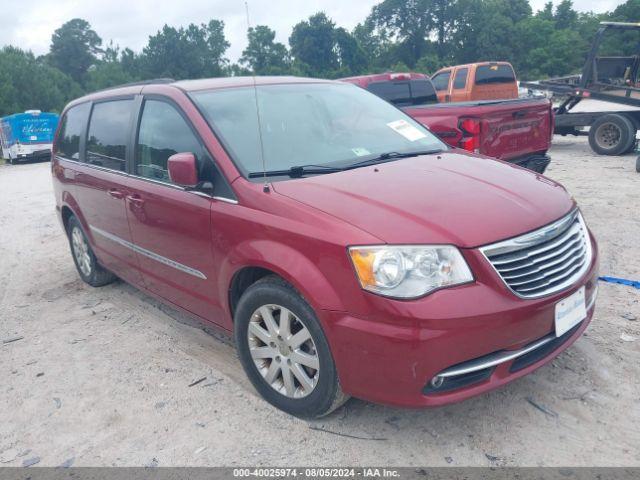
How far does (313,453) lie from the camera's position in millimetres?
2744

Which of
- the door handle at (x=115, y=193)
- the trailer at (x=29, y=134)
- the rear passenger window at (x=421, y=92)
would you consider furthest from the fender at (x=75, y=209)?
the trailer at (x=29, y=134)

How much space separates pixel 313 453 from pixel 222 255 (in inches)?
46.1

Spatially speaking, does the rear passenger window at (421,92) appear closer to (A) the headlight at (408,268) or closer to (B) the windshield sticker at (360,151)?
(B) the windshield sticker at (360,151)

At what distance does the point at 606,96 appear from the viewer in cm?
1139

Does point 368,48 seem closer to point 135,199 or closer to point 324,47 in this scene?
point 324,47

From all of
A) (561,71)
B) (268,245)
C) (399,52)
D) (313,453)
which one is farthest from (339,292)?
(399,52)

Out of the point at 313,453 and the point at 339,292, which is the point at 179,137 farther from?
the point at 313,453

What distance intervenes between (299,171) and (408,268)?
1.00 metres

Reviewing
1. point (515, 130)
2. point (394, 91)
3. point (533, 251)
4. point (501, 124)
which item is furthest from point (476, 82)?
point (533, 251)

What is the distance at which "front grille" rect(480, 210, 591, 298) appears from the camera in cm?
251

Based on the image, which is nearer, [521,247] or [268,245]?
[521,247]

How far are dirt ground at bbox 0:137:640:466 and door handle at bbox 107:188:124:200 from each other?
3.45 ft

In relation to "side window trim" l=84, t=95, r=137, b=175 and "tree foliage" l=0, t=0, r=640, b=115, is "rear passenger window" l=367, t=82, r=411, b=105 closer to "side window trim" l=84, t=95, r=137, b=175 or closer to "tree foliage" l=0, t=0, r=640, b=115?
"side window trim" l=84, t=95, r=137, b=175

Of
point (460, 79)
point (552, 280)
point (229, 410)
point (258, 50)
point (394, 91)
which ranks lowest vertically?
point (229, 410)
